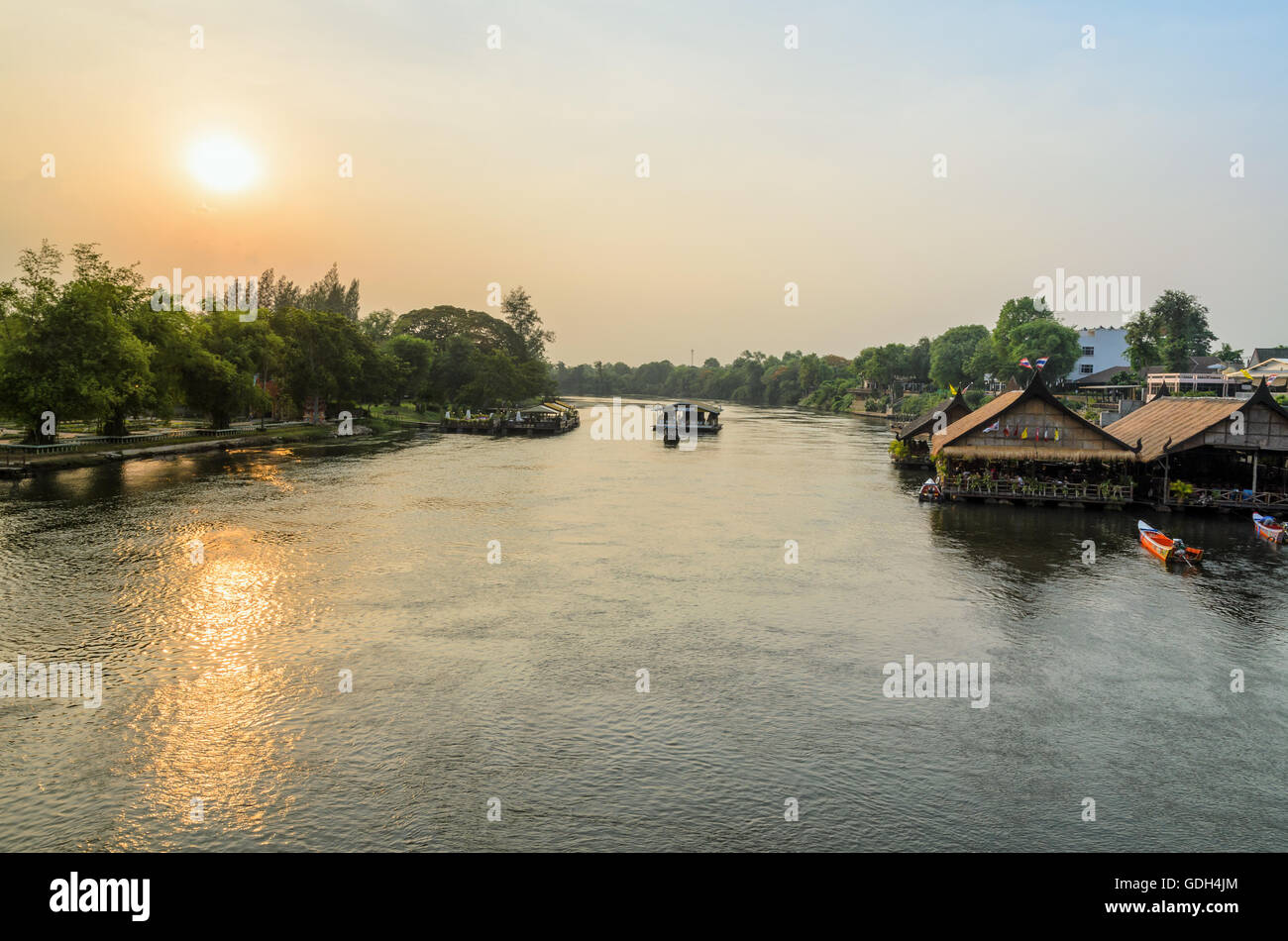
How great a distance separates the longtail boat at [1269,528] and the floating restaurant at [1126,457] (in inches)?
160

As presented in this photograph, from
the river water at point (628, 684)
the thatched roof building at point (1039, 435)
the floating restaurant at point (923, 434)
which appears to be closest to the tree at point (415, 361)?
the floating restaurant at point (923, 434)

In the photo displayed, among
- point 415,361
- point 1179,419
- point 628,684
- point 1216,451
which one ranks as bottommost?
point 628,684

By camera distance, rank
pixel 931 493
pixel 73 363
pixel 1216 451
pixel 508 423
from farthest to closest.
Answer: pixel 508 423, pixel 73 363, pixel 931 493, pixel 1216 451

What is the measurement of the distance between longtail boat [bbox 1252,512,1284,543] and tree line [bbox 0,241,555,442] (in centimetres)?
6663

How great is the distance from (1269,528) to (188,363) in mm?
74051

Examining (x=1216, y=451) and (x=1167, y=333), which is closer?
(x=1216, y=451)

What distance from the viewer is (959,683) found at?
2038cm

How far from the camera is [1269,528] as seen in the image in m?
36.9

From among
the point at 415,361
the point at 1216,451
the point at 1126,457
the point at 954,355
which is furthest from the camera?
the point at 954,355

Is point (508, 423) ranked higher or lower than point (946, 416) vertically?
higher

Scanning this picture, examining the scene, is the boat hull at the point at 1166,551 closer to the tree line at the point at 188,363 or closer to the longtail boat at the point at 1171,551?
the longtail boat at the point at 1171,551

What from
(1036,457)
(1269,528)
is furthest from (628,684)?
(1269,528)

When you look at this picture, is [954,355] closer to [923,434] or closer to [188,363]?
[923,434]

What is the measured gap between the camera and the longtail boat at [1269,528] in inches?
1426
